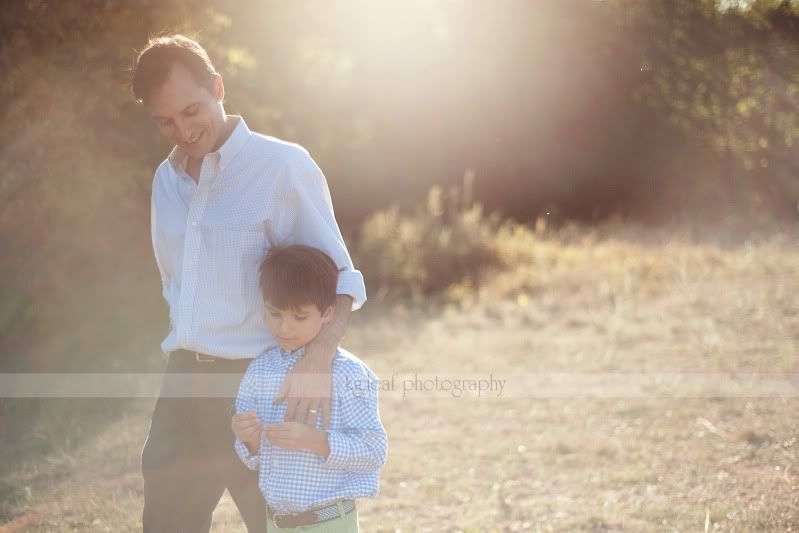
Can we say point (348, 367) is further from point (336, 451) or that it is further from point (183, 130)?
point (183, 130)

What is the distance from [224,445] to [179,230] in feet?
2.04

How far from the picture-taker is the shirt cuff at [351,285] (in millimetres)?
2508

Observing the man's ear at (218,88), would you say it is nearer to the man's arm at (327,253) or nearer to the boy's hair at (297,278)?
the man's arm at (327,253)

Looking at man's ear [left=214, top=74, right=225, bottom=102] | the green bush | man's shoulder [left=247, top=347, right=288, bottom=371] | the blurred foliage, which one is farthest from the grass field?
man's ear [left=214, top=74, right=225, bottom=102]

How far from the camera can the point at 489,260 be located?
1194 cm

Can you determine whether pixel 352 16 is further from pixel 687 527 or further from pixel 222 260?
pixel 222 260

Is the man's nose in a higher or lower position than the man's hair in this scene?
lower

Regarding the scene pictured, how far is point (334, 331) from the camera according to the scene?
247 cm

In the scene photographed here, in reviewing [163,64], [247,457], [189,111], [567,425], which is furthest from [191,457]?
[567,425]

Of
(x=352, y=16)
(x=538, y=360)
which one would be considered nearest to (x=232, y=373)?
(x=538, y=360)

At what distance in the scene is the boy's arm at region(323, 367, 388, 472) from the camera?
2.42 metres

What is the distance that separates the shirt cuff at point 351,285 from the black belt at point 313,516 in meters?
0.53

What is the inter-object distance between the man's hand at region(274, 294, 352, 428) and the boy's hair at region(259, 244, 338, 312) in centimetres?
10

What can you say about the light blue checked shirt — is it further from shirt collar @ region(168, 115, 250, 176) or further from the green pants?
shirt collar @ region(168, 115, 250, 176)
